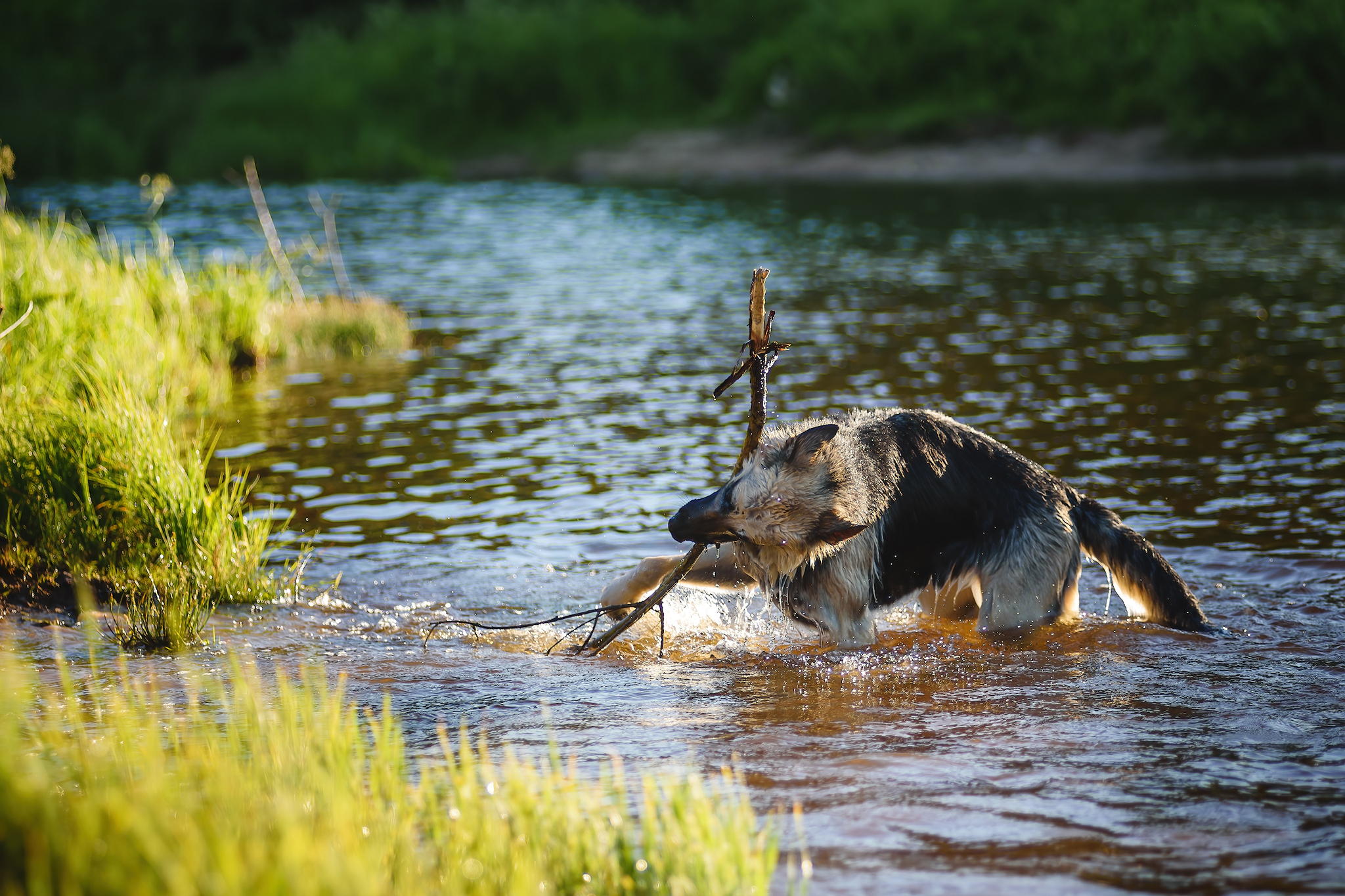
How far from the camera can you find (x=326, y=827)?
372cm

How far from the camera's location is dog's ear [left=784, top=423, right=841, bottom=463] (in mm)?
6262

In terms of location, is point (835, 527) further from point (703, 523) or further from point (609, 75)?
point (609, 75)

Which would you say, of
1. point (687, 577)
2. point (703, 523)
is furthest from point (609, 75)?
point (703, 523)

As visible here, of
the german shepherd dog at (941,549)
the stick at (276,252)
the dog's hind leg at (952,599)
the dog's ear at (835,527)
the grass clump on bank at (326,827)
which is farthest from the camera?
the stick at (276,252)

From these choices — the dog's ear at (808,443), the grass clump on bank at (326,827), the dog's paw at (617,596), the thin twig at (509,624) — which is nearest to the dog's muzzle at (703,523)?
the dog's ear at (808,443)

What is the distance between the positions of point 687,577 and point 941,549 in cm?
143

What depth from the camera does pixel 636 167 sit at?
2084 inches

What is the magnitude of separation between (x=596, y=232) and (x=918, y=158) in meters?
18.7

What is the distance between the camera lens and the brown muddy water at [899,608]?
5.27 meters

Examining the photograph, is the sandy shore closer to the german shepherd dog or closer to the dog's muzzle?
the german shepherd dog

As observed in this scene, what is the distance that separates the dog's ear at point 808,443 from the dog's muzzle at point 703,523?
0.41 metres

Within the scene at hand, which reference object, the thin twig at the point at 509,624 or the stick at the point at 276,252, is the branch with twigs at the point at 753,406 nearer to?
the thin twig at the point at 509,624

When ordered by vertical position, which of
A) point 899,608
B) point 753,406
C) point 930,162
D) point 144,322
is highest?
point 930,162

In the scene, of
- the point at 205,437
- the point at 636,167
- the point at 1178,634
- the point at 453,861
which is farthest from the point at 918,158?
the point at 453,861
